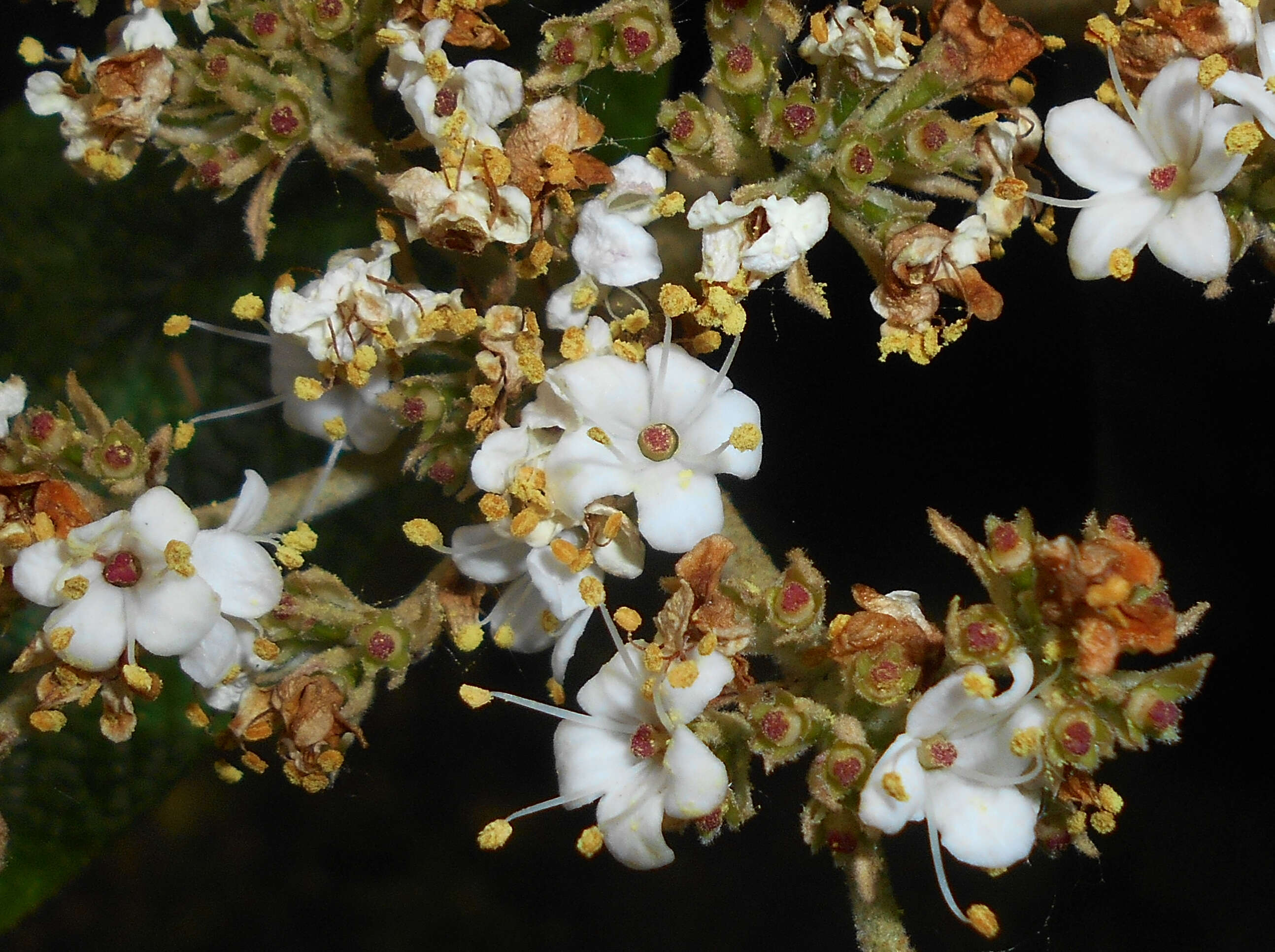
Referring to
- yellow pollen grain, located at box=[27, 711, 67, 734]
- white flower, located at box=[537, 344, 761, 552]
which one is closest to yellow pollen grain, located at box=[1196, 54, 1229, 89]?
white flower, located at box=[537, 344, 761, 552]

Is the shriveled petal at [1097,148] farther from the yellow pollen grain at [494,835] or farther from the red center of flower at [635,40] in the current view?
the yellow pollen grain at [494,835]

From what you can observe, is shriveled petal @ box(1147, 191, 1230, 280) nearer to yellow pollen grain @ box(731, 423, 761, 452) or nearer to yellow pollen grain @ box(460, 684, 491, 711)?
yellow pollen grain @ box(731, 423, 761, 452)

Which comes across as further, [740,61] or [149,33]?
[149,33]

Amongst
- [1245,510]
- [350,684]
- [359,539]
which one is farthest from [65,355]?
[1245,510]

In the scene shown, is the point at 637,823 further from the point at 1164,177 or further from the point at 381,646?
the point at 1164,177

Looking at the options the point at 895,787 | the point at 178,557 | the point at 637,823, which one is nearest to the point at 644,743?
the point at 637,823

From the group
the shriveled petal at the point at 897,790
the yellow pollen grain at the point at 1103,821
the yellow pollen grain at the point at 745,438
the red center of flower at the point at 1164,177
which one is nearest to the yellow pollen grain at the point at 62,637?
the yellow pollen grain at the point at 745,438
